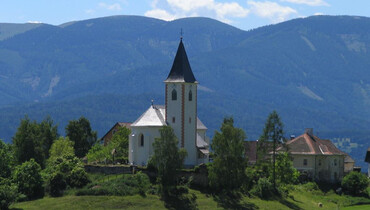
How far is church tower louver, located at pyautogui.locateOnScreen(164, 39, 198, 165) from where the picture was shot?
96.0 metres

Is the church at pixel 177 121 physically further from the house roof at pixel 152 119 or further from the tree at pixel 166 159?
the tree at pixel 166 159

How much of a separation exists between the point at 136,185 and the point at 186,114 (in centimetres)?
1437

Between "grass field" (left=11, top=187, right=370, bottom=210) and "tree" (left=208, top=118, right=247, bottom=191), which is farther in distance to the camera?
"tree" (left=208, top=118, right=247, bottom=191)

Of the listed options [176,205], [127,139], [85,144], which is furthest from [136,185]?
[85,144]

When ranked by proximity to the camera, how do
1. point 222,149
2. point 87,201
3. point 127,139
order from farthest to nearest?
point 127,139 < point 222,149 < point 87,201

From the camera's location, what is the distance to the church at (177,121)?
95.8m

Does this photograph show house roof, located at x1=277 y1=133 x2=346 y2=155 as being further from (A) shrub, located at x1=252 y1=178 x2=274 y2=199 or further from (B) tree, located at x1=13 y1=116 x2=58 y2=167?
(B) tree, located at x1=13 y1=116 x2=58 y2=167

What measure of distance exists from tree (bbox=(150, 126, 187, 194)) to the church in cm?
1049

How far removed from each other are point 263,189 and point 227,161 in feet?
22.8

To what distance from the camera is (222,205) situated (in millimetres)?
82438

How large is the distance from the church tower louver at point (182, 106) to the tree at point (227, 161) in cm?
Answer: 951

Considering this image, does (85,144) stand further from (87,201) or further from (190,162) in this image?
(87,201)

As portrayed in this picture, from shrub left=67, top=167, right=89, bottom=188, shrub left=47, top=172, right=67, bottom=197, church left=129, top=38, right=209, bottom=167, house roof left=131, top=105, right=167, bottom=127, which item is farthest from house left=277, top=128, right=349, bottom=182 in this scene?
shrub left=47, top=172, right=67, bottom=197

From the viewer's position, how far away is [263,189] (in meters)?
89.8
